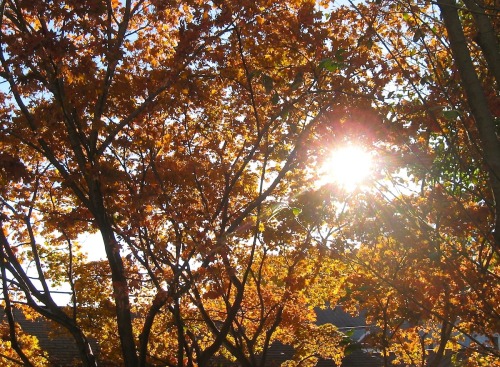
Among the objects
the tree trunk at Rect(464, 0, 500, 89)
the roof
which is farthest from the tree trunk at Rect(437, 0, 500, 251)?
the roof

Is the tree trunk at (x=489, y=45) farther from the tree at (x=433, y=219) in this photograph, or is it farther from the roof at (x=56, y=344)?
the roof at (x=56, y=344)

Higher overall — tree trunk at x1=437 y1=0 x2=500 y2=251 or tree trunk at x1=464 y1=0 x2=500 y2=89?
tree trunk at x1=464 y1=0 x2=500 y2=89

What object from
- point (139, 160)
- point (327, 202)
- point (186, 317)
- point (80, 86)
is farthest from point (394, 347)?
point (80, 86)

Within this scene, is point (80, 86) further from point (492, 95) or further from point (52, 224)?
point (492, 95)

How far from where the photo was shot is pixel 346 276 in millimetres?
11719

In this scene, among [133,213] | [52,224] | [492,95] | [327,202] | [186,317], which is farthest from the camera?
[186,317]

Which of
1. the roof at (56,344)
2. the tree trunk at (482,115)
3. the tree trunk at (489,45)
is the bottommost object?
the tree trunk at (482,115)

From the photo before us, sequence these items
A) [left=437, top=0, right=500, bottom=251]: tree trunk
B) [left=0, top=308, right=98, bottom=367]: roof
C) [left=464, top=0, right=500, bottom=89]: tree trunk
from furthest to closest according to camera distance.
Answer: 1. [left=0, top=308, right=98, bottom=367]: roof
2. [left=464, top=0, right=500, bottom=89]: tree trunk
3. [left=437, top=0, right=500, bottom=251]: tree trunk

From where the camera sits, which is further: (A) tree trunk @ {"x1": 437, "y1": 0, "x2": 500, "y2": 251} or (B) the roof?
(B) the roof

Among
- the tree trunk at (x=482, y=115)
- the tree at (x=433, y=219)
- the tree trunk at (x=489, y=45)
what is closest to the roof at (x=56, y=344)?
the tree at (x=433, y=219)

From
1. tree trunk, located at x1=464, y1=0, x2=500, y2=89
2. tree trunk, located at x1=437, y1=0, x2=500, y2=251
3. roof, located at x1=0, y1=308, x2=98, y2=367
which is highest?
roof, located at x1=0, y1=308, x2=98, y2=367

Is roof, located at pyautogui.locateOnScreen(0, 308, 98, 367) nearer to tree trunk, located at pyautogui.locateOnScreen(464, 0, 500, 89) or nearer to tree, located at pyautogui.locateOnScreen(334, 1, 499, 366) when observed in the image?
tree, located at pyautogui.locateOnScreen(334, 1, 499, 366)

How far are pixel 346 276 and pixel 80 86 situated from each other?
657 cm

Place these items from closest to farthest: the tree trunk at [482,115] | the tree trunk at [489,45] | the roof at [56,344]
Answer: the tree trunk at [482,115] → the tree trunk at [489,45] → the roof at [56,344]
